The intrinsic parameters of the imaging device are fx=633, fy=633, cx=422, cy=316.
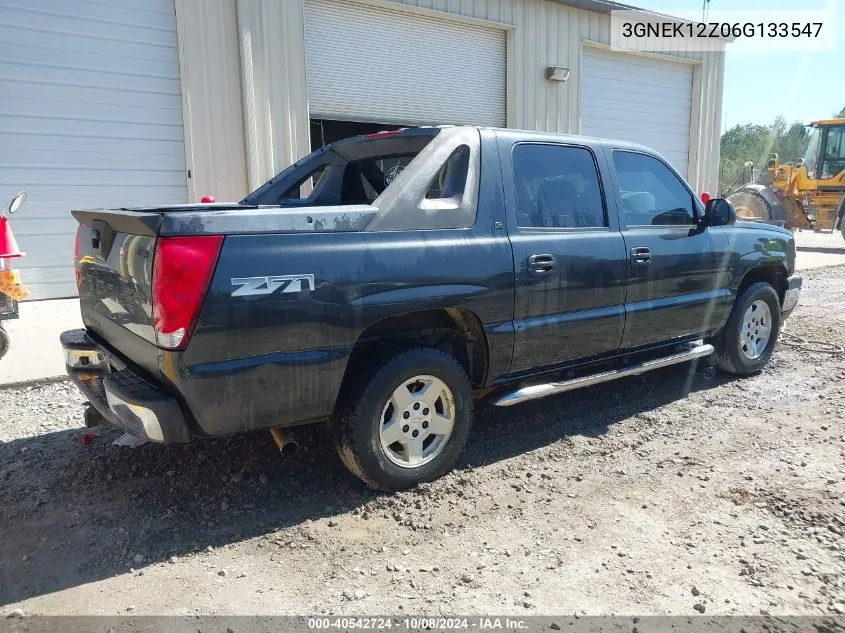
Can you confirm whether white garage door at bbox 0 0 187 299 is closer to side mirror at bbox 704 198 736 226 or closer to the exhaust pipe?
the exhaust pipe

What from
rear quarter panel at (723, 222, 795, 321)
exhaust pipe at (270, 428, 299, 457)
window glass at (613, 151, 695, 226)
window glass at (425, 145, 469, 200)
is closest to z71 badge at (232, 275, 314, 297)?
exhaust pipe at (270, 428, 299, 457)

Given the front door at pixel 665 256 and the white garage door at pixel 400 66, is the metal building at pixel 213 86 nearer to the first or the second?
the white garage door at pixel 400 66

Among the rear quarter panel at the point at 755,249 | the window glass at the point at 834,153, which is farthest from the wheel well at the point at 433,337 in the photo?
the window glass at the point at 834,153

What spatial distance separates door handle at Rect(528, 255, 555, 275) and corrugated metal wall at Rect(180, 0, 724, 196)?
19.2 feet

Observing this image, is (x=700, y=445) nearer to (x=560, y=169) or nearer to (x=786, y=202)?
(x=560, y=169)

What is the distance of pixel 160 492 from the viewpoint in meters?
3.34

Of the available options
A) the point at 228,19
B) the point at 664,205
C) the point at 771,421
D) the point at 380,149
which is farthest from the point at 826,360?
the point at 228,19

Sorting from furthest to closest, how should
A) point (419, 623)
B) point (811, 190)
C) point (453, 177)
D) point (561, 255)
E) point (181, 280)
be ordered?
point (811, 190), point (561, 255), point (453, 177), point (181, 280), point (419, 623)

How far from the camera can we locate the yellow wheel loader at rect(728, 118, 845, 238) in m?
17.7

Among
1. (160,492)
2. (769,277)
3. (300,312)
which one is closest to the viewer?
(300,312)

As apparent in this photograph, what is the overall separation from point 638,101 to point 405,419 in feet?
40.7

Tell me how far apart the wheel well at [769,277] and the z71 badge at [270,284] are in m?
3.84

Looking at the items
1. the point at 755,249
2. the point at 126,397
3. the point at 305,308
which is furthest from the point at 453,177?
the point at 755,249

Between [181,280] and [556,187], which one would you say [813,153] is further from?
[181,280]
